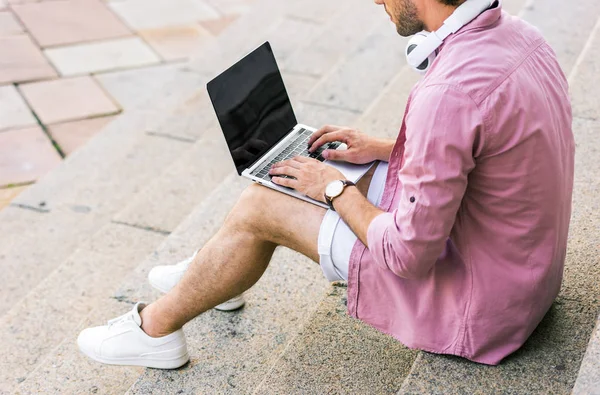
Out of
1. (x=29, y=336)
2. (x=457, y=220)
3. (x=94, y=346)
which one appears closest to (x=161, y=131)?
(x=29, y=336)

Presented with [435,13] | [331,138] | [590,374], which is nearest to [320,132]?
[331,138]

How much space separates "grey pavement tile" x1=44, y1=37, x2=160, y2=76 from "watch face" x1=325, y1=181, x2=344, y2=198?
310cm

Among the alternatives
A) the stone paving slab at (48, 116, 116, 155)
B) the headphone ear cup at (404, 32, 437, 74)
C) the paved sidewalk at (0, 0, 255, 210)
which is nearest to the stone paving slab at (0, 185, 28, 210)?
the paved sidewalk at (0, 0, 255, 210)

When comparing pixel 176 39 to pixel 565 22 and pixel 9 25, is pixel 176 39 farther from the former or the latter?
→ pixel 565 22

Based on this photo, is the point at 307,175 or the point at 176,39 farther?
the point at 176,39

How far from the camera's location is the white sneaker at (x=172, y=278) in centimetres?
222

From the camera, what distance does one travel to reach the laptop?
186cm

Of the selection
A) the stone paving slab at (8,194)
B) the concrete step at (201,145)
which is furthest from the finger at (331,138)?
the stone paving slab at (8,194)

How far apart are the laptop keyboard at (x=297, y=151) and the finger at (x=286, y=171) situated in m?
0.04

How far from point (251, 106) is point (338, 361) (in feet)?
2.19

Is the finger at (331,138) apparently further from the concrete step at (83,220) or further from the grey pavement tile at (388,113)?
the concrete step at (83,220)

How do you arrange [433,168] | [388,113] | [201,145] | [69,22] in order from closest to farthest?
[433,168]
[388,113]
[201,145]
[69,22]

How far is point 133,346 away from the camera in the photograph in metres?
2.06

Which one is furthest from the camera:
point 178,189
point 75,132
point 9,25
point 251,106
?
point 9,25
